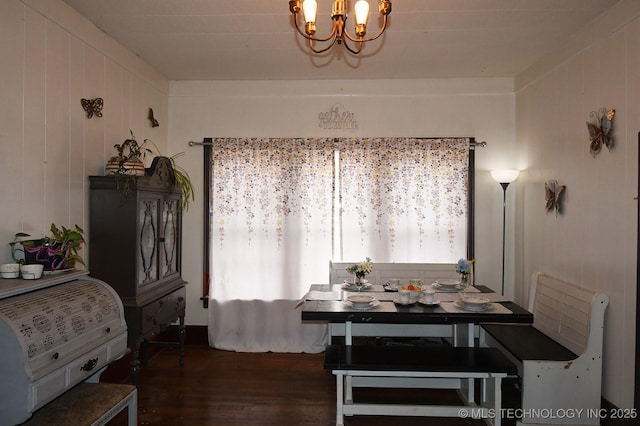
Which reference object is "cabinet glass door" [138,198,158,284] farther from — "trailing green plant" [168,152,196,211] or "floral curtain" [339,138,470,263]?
"floral curtain" [339,138,470,263]

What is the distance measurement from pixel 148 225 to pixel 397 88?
2.67m

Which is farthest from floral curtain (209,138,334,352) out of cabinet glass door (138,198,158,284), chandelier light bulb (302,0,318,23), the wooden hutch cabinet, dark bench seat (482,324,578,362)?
chandelier light bulb (302,0,318,23)

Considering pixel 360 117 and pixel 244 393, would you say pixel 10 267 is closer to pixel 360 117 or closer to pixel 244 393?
pixel 244 393

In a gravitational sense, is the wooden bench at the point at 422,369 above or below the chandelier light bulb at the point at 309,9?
below

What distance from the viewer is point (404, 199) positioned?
434 centimetres

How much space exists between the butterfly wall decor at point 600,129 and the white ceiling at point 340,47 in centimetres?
66

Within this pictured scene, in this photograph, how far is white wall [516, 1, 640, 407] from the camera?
8.59 feet

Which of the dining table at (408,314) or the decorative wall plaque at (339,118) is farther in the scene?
the decorative wall plaque at (339,118)

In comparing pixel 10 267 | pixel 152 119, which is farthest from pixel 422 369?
pixel 152 119

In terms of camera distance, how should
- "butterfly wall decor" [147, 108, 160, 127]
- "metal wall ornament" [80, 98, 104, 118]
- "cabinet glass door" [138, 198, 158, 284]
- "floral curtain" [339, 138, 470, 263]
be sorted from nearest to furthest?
"metal wall ornament" [80, 98, 104, 118]
"cabinet glass door" [138, 198, 158, 284]
"butterfly wall decor" [147, 108, 160, 127]
"floral curtain" [339, 138, 470, 263]

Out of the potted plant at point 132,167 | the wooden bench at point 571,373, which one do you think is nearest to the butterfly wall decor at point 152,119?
the potted plant at point 132,167

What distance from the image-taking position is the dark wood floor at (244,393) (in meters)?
2.93

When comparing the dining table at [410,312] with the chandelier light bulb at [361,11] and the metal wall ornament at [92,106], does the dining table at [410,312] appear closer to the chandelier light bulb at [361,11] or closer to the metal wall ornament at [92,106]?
the chandelier light bulb at [361,11]

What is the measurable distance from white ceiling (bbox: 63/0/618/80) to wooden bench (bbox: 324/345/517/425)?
2227 mm
